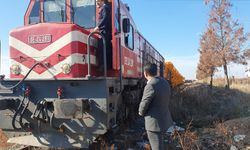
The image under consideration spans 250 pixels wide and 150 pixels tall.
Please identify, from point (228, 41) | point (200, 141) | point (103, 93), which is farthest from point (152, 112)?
point (228, 41)

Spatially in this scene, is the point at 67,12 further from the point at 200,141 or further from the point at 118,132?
the point at 200,141

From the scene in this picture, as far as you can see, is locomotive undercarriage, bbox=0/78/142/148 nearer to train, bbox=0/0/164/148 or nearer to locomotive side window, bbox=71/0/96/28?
train, bbox=0/0/164/148

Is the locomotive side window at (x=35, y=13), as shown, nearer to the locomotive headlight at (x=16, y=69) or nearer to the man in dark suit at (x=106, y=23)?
the locomotive headlight at (x=16, y=69)

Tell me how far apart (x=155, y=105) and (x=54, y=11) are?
3913mm

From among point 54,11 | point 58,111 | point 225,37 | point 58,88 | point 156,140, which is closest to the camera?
point 156,140

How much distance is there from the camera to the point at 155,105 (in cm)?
459

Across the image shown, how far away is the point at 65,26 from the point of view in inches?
240

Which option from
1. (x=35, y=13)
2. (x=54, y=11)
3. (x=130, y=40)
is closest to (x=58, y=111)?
(x=54, y=11)

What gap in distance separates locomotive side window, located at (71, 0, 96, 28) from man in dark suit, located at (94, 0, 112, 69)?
0.81 ft

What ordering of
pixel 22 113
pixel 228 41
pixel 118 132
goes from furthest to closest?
pixel 228 41, pixel 118 132, pixel 22 113

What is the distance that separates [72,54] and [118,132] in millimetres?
3247

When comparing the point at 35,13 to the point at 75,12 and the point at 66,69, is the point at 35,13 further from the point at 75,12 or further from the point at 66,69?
the point at 66,69

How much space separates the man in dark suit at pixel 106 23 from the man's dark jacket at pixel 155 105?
7.97ft

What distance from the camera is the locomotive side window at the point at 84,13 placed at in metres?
6.89
